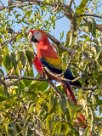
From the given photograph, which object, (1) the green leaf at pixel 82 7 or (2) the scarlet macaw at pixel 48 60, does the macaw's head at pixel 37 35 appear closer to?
A: (2) the scarlet macaw at pixel 48 60

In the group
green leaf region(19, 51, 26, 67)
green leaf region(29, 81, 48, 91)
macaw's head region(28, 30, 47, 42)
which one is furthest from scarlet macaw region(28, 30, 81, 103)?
green leaf region(19, 51, 26, 67)

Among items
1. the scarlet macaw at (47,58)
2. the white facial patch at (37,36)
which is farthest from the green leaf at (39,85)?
the white facial patch at (37,36)

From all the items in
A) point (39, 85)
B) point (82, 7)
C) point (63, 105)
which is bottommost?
point (39, 85)

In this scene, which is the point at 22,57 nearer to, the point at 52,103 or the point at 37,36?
the point at 52,103

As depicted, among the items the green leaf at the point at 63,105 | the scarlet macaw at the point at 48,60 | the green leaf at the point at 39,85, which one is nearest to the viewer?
the green leaf at the point at 63,105

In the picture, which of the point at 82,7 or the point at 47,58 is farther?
the point at 47,58

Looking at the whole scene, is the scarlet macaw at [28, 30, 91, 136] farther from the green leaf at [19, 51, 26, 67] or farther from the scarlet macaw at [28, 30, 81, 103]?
the green leaf at [19, 51, 26, 67]

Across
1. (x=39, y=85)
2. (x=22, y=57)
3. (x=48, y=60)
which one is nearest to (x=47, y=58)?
(x=48, y=60)

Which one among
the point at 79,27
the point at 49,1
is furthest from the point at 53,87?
the point at 49,1

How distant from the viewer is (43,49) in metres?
3.80

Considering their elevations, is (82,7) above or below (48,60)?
above

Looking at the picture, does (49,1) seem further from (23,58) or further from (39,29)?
(23,58)

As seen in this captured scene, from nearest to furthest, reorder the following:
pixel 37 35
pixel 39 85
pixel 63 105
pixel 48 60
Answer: pixel 63 105 → pixel 48 60 → pixel 39 85 → pixel 37 35

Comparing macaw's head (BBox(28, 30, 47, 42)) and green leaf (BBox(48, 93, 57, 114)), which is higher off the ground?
macaw's head (BBox(28, 30, 47, 42))
